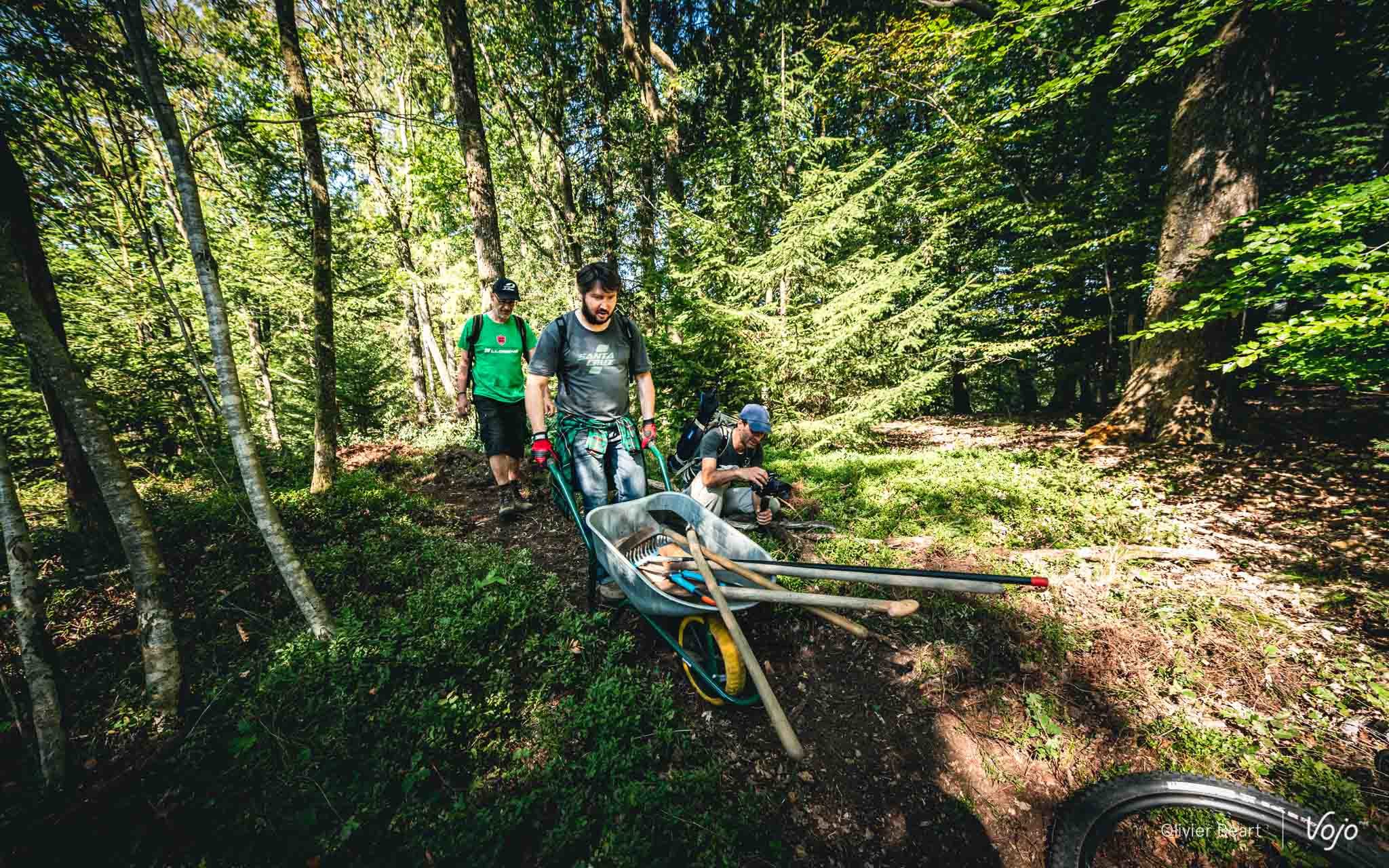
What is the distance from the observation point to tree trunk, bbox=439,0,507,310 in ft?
19.0

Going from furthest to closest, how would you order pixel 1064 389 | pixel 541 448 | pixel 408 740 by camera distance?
1. pixel 1064 389
2. pixel 541 448
3. pixel 408 740

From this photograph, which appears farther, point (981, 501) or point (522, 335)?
point (981, 501)

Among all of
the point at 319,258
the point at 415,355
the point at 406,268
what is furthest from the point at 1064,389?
the point at 415,355

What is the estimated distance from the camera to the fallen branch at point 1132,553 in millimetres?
3463

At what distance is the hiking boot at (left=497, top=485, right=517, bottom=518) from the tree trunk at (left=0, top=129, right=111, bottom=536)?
3.21m

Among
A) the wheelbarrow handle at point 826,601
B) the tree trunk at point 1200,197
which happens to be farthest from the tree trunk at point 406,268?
the tree trunk at point 1200,197

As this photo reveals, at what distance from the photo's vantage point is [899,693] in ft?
9.01

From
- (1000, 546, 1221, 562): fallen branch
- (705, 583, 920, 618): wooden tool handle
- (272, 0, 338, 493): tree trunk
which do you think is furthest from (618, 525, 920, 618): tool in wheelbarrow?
(272, 0, 338, 493): tree trunk

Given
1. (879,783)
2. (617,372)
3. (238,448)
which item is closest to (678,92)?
(617,372)

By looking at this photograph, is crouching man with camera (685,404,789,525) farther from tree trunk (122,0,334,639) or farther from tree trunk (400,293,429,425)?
tree trunk (400,293,429,425)

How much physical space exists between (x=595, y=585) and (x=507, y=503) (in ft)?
8.59

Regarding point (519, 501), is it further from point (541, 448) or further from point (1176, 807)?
point (1176, 807)

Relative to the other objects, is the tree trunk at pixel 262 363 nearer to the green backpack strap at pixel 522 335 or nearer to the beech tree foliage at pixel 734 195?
the beech tree foliage at pixel 734 195

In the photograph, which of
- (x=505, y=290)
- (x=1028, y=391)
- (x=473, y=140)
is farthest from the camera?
(x=1028, y=391)
